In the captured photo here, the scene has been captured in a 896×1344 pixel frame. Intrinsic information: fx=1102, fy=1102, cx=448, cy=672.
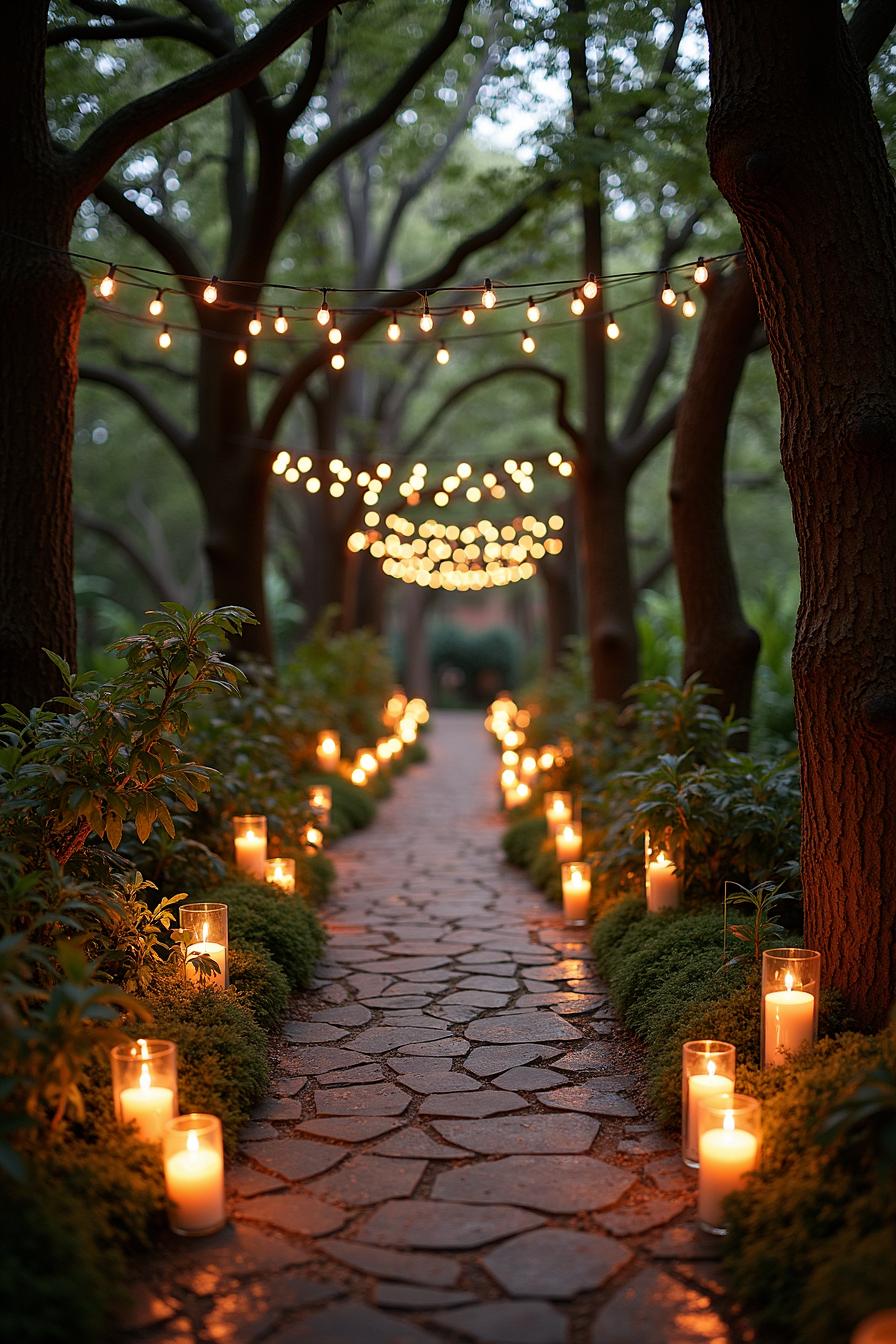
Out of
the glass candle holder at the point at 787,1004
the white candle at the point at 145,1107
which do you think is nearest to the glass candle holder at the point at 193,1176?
the white candle at the point at 145,1107

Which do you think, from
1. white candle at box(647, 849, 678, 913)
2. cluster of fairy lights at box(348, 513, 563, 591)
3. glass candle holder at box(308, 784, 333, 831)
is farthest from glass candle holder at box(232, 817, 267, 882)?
cluster of fairy lights at box(348, 513, 563, 591)

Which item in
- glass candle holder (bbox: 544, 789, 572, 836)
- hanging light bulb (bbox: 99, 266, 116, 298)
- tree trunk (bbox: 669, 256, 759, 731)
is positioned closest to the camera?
hanging light bulb (bbox: 99, 266, 116, 298)

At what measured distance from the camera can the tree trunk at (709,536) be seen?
22.6ft

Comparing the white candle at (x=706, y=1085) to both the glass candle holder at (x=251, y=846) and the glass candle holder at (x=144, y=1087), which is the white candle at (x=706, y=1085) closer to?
the glass candle holder at (x=144, y=1087)

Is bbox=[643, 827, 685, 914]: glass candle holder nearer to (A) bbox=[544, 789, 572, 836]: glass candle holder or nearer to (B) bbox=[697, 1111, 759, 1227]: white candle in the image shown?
(A) bbox=[544, 789, 572, 836]: glass candle holder

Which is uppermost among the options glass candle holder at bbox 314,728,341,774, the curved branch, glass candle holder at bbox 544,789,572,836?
the curved branch

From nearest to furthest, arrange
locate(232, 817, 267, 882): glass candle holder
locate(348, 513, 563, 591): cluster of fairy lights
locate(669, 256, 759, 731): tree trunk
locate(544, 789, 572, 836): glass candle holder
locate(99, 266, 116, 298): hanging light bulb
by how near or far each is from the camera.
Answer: locate(99, 266, 116, 298): hanging light bulb
locate(232, 817, 267, 882): glass candle holder
locate(669, 256, 759, 731): tree trunk
locate(544, 789, 572, 836): glass candle holder
locate(348, 513, 563, 591): cluster of fairy lights

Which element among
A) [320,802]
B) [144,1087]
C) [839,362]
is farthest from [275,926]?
[839,362]

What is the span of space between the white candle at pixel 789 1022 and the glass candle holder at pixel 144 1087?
1945 millimetres

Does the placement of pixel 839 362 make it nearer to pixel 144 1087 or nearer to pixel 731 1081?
pixel 731 1081

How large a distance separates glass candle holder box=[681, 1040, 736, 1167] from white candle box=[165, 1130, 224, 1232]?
1.42 metres

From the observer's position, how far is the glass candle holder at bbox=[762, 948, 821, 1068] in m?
3.66

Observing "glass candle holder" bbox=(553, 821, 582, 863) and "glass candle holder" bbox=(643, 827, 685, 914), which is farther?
"glass candle holder" bbox=(553, 821, 582, 863)

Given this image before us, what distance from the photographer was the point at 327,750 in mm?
10312
